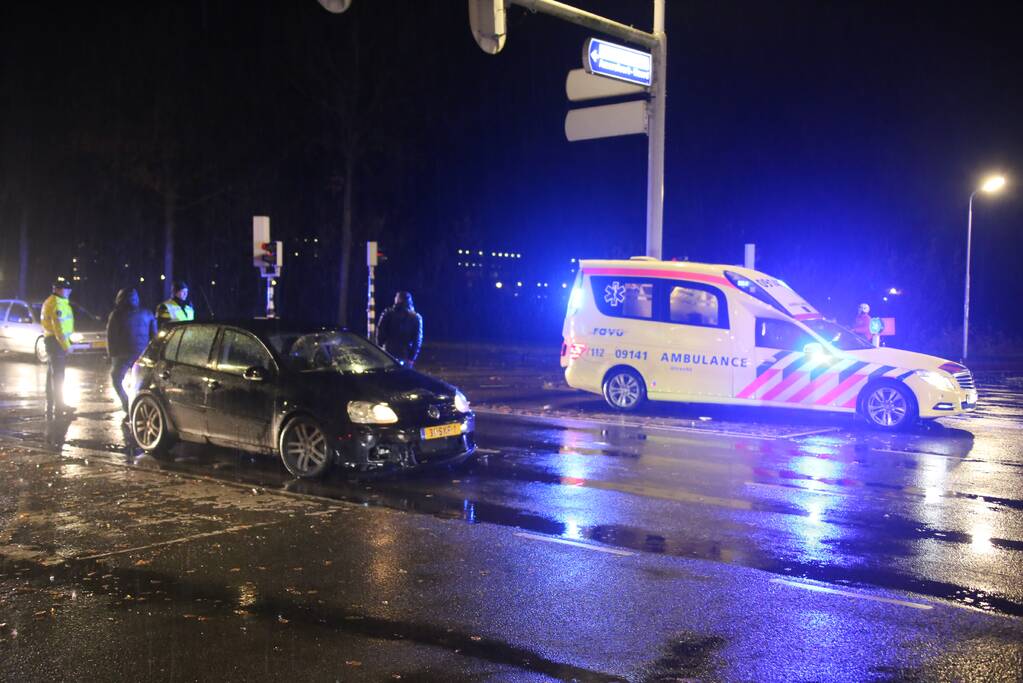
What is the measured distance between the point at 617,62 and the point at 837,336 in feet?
20.1

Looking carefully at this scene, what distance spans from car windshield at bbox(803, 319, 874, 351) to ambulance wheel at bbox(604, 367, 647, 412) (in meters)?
2.80

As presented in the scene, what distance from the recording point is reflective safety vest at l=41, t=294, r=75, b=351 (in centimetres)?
1431

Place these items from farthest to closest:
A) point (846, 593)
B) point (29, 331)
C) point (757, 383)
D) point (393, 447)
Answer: point (29, 331)
point (757, 383)
point (393, 447)
point (846, 593)

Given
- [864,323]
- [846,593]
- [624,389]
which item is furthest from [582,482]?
[864,323]

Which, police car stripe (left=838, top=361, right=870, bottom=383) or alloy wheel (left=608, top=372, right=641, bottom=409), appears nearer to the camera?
police car stripe (left=838, top=361, right=870, bottom=383)

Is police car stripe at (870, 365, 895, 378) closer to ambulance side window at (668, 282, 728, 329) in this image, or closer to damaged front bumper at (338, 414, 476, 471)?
ambulance side window at (668, 282, 728, 329)

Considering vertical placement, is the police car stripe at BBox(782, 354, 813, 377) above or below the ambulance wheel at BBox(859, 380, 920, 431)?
above

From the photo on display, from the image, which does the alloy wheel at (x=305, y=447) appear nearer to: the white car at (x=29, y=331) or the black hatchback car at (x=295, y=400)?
the black hatchback car at (x=295, y=400)

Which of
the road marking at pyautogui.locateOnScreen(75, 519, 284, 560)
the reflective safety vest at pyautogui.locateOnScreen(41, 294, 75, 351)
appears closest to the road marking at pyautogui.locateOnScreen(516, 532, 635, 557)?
the road marking at pyautogui.locateOnScreen(75, 519, 284, 560)

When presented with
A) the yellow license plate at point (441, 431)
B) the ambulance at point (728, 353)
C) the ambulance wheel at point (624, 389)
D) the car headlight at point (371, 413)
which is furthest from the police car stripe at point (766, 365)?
the car headlight at point (371, 413)

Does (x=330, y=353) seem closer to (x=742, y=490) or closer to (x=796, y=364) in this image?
(x=742, y=490)

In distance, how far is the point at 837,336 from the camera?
14.7m

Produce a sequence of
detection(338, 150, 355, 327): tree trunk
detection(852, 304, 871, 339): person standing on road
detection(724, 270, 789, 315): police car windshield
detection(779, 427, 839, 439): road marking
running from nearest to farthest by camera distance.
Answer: detection(779, 427, 839, 439): road marking → detection(724, 270, 789, 315): police car windshield → detection(852, 304, 871, 339): person standing on road → detection(338, 150, 355, 327): tree trunk

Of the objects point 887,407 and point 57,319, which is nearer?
point 887,407
